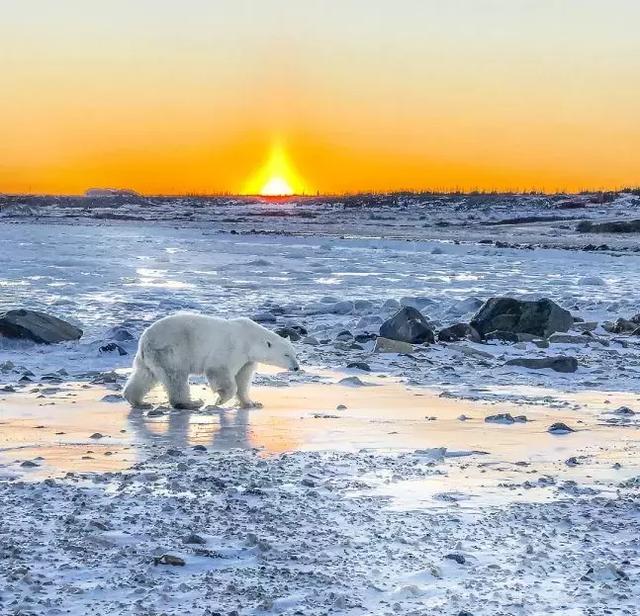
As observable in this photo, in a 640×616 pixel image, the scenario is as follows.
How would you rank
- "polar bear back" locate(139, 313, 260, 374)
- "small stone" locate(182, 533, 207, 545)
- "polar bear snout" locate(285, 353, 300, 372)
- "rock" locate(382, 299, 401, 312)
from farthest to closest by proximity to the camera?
"rock" locate(382, 299, 401, 312) → "polar bear snout" locate(285, 353, 300, 372) → "polar bear back" locate(139, 313, 260, 374) → "small stone" locate(182, 533, 207, 545)

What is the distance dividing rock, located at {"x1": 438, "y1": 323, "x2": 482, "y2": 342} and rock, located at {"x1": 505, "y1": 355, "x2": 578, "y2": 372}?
2197 mm

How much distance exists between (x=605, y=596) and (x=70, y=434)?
14.5 feet

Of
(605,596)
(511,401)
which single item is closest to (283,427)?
(511,401)

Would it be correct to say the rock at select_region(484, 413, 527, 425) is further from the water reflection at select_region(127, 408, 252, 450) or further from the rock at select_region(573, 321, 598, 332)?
the rock at select_region(573, 321, 598, 332)

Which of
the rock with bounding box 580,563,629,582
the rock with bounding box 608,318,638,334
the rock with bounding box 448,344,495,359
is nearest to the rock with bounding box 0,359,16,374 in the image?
the rock with bounding box 448,344,495,359

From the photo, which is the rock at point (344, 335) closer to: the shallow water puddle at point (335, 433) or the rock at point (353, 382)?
the rock at point (353, 382)

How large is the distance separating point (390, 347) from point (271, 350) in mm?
2954

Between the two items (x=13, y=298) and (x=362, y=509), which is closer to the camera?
(x=362, y=509)

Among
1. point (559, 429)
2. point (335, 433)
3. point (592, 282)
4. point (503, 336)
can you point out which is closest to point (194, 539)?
point (335, 433)

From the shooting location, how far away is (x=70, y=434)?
7531 mm

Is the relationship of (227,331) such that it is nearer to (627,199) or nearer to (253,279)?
(253,279)

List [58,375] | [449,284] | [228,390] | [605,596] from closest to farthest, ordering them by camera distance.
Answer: [605,596] → [228,390] → [58,375] → [449,284]

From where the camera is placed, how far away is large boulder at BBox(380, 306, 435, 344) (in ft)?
43.5

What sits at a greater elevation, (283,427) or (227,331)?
(227,331)
